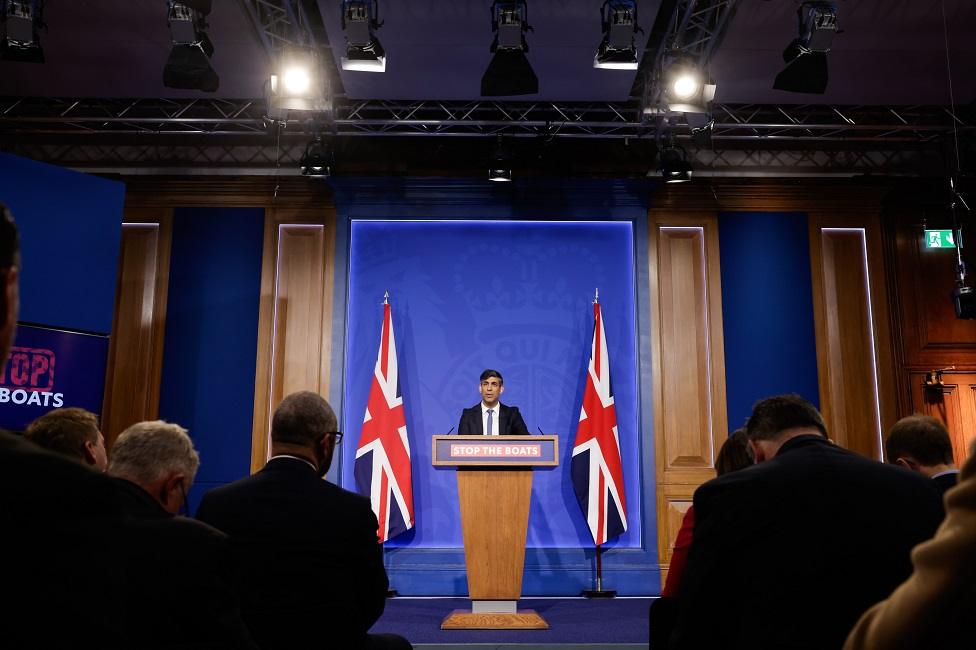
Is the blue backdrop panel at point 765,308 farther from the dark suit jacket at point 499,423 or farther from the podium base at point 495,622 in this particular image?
the podium base at point 495,622

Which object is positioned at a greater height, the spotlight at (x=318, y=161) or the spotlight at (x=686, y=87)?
the spotlight at (x=686, y=87)

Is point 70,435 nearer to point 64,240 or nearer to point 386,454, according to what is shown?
point 64,240

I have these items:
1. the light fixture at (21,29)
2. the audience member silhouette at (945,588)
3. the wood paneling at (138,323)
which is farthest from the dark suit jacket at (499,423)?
the audience member silhouette at (945,588)

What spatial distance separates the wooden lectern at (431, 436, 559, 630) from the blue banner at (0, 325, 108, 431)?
2.59 m

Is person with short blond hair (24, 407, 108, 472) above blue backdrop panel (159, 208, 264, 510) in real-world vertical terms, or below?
below

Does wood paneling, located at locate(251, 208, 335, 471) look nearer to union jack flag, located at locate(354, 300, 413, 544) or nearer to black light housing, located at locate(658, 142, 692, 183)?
union jack flag, located at locate(354, 300, 413, 544)

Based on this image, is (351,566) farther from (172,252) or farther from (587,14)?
A: (172,252)

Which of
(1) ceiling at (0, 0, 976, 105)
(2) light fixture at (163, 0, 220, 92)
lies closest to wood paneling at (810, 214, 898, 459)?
(1) ceiling at (0, 0, 976, 105)

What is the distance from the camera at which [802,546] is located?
1.61 meters

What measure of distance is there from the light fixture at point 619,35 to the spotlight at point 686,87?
66 cm

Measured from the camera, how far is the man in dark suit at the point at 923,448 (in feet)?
8.57

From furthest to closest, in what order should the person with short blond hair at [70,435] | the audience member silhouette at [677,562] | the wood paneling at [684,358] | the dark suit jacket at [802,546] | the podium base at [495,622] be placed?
the wood paneling at [684,358] → the podium base at [495,622] → the person with short blond hair at [70,435] → the audience member silhouette at [677,562] → the dark suit jacket at [802,546]

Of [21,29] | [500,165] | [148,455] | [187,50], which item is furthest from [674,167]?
[148,455]

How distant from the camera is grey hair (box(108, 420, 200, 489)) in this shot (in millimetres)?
1790
